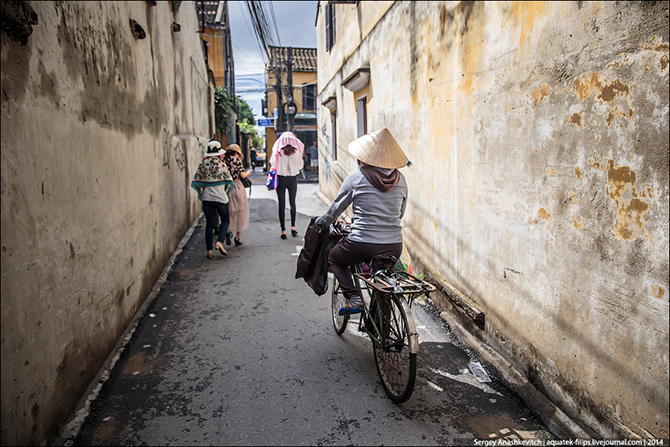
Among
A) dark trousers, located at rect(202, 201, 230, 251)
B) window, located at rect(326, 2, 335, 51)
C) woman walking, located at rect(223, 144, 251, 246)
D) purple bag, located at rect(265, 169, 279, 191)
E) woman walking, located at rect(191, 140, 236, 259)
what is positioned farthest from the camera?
window, located at rect(326, 2, 335, 51)

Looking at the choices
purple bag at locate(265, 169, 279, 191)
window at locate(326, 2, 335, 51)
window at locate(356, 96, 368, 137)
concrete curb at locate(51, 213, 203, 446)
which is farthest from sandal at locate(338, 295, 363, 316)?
window at locate(326, 2, 335, 51)

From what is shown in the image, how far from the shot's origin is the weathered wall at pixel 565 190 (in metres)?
2.09

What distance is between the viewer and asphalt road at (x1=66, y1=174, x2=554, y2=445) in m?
2.69

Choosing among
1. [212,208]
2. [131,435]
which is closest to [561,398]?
[131,435]

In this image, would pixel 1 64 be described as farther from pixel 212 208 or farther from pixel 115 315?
pixel 212 208

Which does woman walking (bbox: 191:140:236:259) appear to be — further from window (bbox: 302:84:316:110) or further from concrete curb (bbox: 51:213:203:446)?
window (bbox: 302:84:316:110)

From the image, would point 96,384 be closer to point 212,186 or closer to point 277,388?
point 277,388

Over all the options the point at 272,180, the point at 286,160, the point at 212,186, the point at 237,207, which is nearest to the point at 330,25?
the point at 286,160

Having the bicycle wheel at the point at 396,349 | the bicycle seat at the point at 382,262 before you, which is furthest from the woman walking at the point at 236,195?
the bicycle wheel at the point at 396,349

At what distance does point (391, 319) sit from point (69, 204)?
2.23 meters

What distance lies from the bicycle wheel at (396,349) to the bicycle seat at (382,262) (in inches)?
9.4

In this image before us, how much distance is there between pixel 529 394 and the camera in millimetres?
2967

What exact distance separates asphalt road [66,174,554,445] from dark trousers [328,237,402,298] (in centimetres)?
64

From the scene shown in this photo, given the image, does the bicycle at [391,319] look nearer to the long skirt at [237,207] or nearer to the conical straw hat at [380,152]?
the conical straw hat at [380,152]
